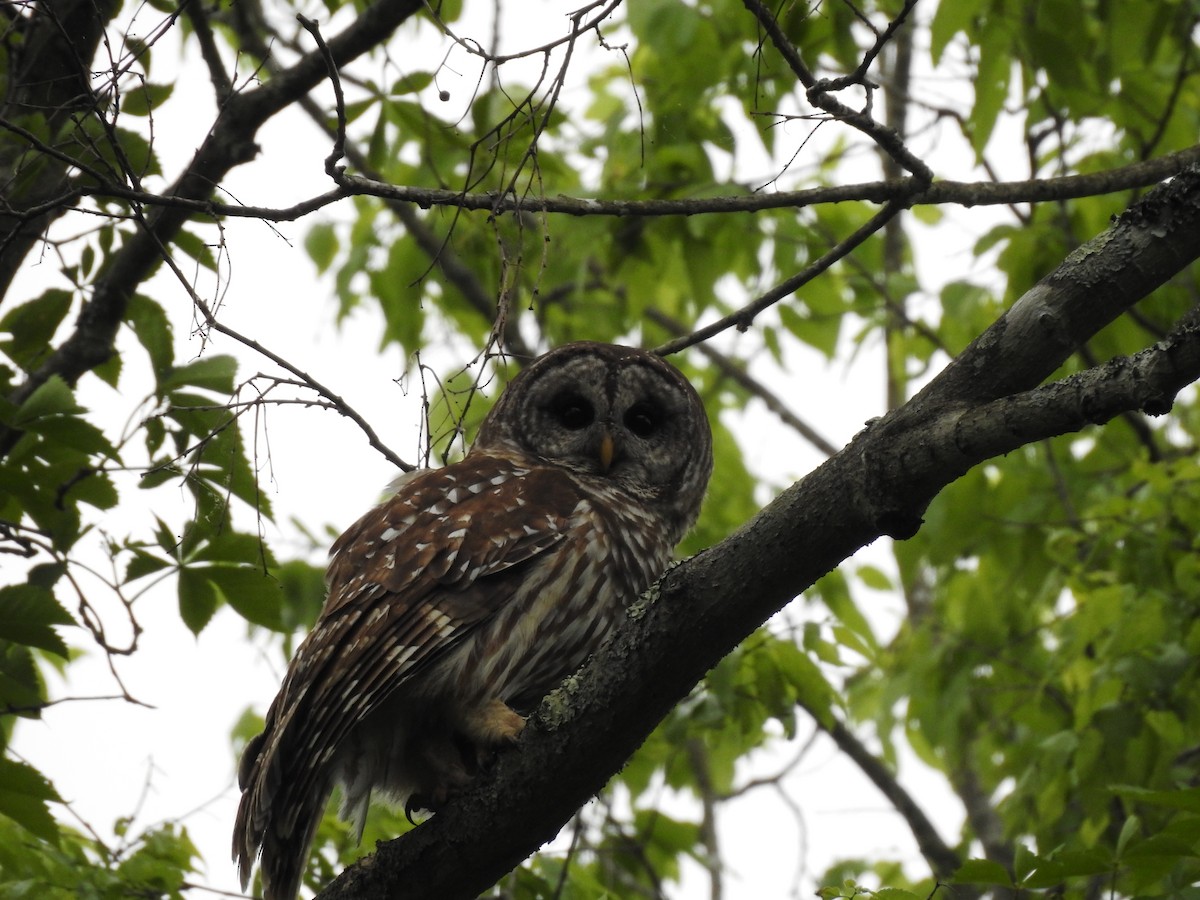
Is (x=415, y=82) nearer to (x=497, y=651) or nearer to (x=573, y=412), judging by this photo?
(x=573, y=412)

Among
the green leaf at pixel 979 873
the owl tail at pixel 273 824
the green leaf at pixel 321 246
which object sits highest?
the green leaf at pixel 321 246

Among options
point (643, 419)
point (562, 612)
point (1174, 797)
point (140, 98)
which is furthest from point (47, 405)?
point (1174, 797)

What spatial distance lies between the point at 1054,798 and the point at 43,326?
3557 mm

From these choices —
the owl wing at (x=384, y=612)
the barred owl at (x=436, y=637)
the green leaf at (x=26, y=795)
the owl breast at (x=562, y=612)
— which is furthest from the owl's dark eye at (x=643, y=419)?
the green leaf at (x=26, y=795)

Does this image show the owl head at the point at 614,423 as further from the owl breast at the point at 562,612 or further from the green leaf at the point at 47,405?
the green leaf at the point at 47,405

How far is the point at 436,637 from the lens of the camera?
323 cm

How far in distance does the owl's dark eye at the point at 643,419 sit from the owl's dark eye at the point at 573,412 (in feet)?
0.44

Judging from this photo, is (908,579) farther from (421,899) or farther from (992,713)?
(421,899)

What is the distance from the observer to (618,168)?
23.0 ft

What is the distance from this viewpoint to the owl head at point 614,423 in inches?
176

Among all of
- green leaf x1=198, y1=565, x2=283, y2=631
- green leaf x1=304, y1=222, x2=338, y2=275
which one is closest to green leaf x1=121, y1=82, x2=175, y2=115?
green leaf x1=198, y1=565, x2=283, y2=631

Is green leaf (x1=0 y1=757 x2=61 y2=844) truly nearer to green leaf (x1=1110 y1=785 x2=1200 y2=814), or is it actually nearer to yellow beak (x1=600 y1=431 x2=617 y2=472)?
yellow beak (x1=600 y1=431 x2=617 y2=472)

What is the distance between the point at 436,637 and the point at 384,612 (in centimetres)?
15

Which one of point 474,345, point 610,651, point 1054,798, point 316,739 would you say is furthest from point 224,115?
point 474,345
